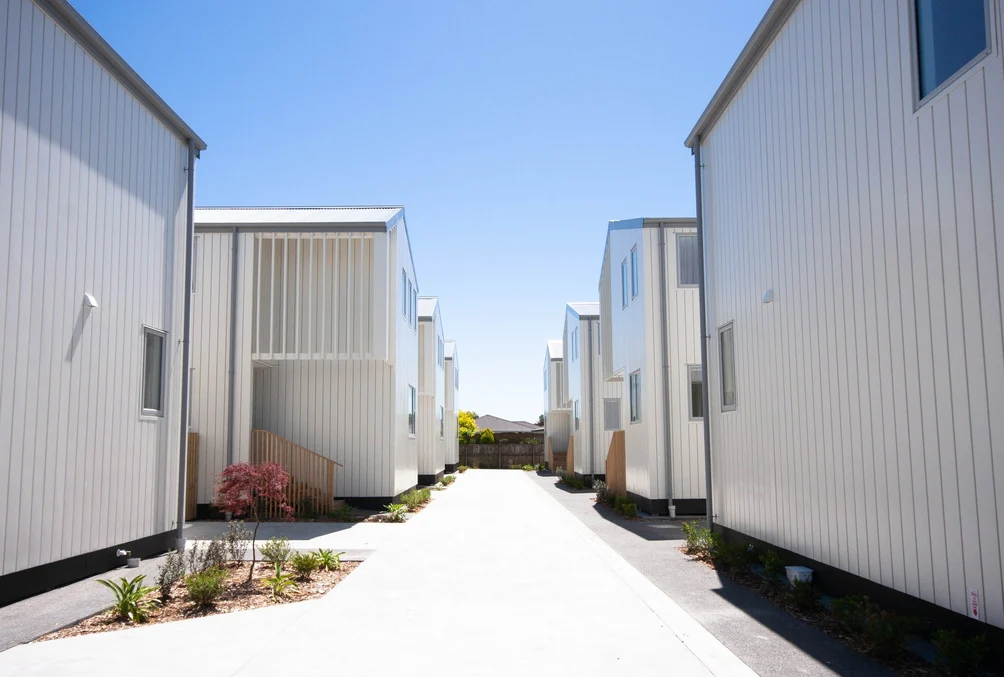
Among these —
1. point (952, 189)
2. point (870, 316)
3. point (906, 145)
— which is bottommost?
point (870, 316)

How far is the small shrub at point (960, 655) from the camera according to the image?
4.74 metres

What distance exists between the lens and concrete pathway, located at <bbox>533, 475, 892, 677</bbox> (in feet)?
17.7

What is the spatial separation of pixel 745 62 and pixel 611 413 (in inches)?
598

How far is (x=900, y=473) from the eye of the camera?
6.12 m

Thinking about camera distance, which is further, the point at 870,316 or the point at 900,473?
the point at 870,316

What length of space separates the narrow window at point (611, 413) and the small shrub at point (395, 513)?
27.3ft

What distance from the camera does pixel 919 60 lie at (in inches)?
232

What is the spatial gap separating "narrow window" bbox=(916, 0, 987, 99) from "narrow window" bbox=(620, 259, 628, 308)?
465 inches

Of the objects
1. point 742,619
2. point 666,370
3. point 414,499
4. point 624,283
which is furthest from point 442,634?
point 624,283

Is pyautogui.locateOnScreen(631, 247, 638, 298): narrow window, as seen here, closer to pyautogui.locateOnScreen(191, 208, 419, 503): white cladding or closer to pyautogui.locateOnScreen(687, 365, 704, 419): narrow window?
pyautogui.locateOnScreen(687, 365, 704, 419): narrow window

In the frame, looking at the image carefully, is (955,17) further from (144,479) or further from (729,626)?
(144,479)

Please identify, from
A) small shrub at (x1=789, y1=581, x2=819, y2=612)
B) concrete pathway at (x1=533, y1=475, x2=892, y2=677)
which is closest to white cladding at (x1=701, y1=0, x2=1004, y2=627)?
small shrub at (x1=789, y1=581, x2=819, y2=612)

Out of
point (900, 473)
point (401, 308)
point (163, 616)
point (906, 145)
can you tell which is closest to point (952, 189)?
point (906, 145)

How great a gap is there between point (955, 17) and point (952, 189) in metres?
1.18
